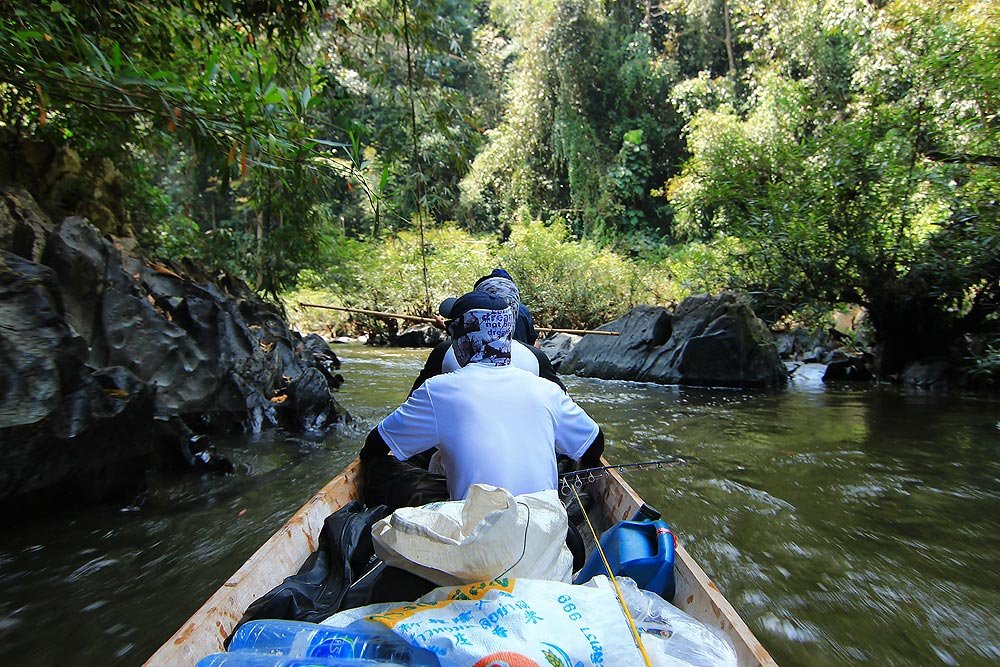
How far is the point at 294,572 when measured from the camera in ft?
7.78

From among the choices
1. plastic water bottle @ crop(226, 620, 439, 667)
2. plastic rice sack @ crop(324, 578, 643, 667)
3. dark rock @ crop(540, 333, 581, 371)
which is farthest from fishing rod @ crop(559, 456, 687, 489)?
dark rock @ crop(540, 333, 581, 371)

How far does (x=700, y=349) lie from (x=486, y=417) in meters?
8.51

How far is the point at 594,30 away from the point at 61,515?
20.6 meters

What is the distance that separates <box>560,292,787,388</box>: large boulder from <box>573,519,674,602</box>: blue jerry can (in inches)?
324

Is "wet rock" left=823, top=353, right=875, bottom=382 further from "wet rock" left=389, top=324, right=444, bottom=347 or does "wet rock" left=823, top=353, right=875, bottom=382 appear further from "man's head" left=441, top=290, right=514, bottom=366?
"man's head" left=441, top=290, right=514, bottom=366

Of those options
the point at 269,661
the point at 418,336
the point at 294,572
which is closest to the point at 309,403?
the point at 294,572

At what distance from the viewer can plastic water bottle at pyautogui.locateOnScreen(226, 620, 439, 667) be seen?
1351mm

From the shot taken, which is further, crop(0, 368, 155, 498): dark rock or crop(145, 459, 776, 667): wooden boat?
crop(0, 368, 155, 498): dark rock

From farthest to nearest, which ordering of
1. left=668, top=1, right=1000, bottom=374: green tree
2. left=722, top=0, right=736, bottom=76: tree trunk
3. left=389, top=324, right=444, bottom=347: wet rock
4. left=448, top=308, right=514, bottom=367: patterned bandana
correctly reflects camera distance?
left=722, top=0, right=736, bottom=76: tree trunk, left=389, top=324, right=444, bottom=347: wet rock, left=668, top=1, right=1000, bottom=374: green tree, left=448, top=308, right=514, bottom=367: patterned bandana

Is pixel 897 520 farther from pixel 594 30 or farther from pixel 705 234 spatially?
pixel 594 30

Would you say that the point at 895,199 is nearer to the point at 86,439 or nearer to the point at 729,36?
the point at 86,439

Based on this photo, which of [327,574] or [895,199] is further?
[895,199]

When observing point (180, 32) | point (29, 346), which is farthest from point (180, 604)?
point (180, 32)

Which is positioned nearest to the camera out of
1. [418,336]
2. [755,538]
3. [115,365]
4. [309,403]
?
[755,538]
